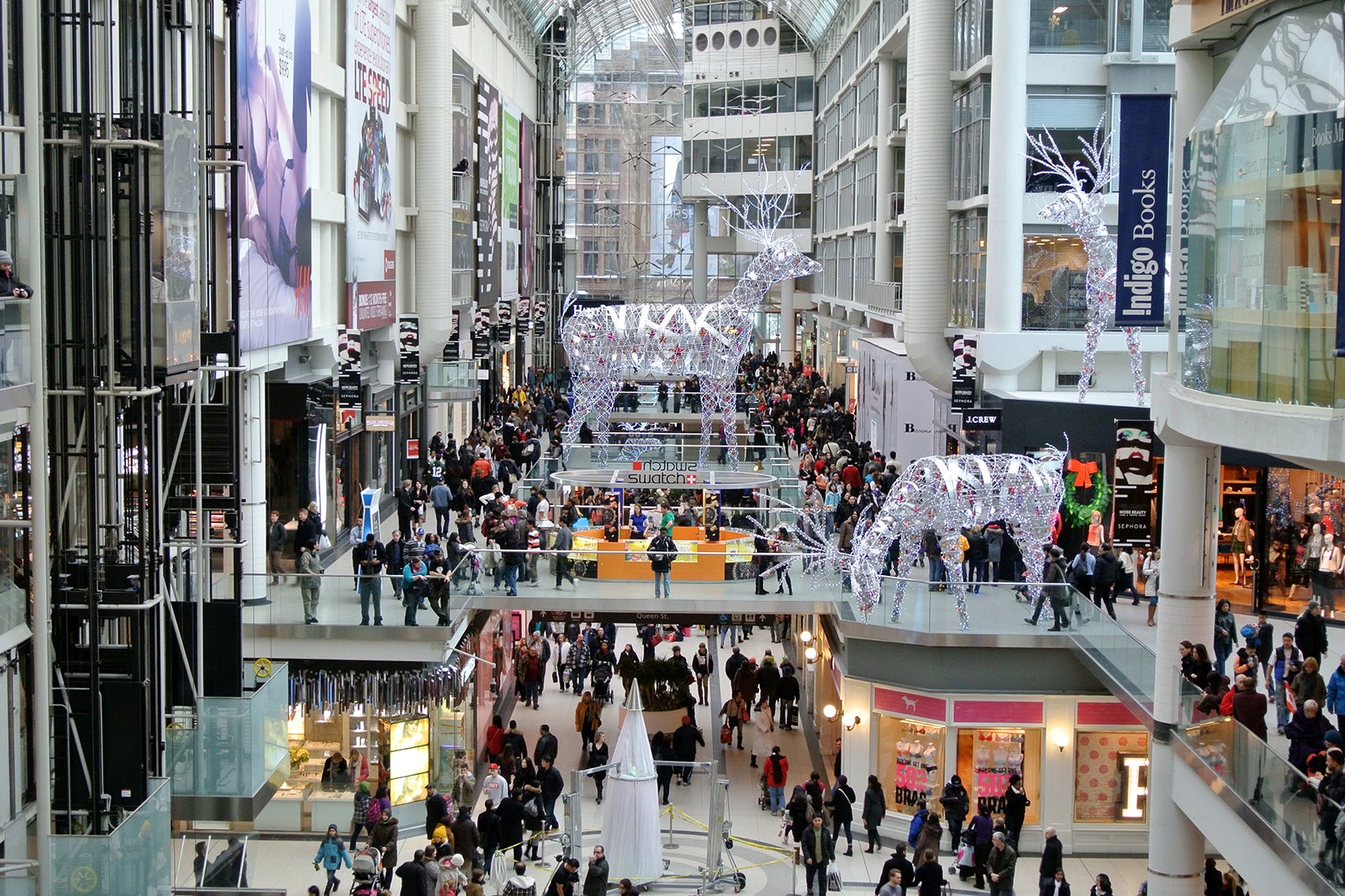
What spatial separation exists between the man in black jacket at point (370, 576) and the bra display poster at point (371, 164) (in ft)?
27.1

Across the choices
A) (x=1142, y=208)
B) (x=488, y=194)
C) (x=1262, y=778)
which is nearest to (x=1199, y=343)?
(x=1142, y=208)

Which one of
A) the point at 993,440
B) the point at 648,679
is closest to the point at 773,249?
the point at 993,440

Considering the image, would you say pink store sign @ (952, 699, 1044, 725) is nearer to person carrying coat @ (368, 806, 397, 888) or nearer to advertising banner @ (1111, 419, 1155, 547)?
advertising banner @ (1111, 419, 1155, 547)

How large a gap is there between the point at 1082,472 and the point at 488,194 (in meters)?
23.0

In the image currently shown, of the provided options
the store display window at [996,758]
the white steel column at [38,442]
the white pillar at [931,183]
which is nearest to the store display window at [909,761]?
the store display window at [996,758]

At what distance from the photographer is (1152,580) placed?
787 inches

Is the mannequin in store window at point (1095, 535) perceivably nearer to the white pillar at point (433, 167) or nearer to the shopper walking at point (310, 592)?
the shopper walking at point (310, 592)

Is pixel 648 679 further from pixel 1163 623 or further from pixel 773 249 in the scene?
pixel 773 249

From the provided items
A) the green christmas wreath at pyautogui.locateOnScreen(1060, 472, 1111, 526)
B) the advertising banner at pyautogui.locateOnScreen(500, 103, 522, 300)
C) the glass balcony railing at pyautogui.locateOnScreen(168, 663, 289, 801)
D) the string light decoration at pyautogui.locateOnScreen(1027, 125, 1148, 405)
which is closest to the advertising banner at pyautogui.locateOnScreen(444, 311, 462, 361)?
the advertising banner at pyautogui.locateOnScreen(500, 103, 522, 300)

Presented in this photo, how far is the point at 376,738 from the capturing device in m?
19.5

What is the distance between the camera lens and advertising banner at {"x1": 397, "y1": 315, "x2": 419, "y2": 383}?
1266 inches

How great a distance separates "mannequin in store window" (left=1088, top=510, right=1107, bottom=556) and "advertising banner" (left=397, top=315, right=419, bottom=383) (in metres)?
14.8

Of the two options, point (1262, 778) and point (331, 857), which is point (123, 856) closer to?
point (331, 857)

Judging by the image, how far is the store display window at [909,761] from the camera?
19.1 m
